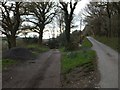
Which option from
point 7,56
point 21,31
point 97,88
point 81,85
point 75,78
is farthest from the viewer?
point 21,31

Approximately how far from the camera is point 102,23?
61750 mm

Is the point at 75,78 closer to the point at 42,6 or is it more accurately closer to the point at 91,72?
the point at 91,72

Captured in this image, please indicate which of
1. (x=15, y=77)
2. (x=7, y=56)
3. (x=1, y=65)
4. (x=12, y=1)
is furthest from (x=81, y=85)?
(x=12, y=1)

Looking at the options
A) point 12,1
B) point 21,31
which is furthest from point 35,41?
point 12,1

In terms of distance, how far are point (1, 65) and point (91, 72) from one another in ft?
29.1

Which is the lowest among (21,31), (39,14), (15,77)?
(15,77)

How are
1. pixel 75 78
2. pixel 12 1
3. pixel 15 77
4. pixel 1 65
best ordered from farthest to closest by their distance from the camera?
pixel 12 1
pixel 1 65
pixel 15 77
pixel 75 78

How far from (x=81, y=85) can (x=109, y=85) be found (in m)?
1.63

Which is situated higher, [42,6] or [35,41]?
[42,6]

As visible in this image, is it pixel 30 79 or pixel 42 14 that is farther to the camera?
pixel 42 14

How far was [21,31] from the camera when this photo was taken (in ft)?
176

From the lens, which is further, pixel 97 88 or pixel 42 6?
pixel 42 6

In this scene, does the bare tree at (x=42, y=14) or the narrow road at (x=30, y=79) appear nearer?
the narrow road at (x=30, y=79)

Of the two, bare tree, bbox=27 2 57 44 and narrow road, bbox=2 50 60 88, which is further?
bare tree, bbox=27 2 57 44
